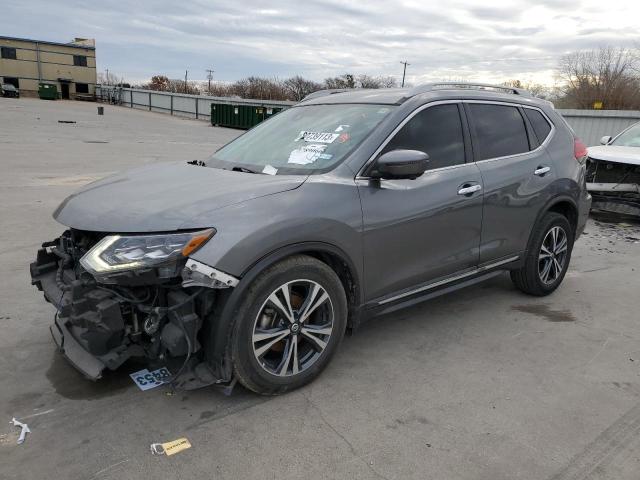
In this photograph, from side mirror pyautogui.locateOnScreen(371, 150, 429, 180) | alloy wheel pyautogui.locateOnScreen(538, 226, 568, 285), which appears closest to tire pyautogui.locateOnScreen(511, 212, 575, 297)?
alloy wheel pyautogui.locateOnScreen(538, 226, 568, 285)

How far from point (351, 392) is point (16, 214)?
5.95m

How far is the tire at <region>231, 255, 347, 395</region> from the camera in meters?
2.75

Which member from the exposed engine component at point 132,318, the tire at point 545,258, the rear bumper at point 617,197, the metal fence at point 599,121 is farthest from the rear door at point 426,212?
the metal fence at point 599,121

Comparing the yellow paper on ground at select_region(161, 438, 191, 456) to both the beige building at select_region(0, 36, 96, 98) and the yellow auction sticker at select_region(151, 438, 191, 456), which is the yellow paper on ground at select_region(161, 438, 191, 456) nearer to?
the yellow auction sticker at select_region(151, 438, 191, 456)

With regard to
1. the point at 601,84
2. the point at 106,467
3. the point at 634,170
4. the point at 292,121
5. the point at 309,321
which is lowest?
the point at 106,467

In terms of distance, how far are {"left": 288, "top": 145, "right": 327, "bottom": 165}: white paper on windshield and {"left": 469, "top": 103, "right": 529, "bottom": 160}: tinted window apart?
132 centimetres

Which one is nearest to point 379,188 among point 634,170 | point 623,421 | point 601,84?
point 623,421

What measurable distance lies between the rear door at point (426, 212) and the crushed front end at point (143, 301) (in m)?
1.08

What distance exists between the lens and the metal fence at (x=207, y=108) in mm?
18172

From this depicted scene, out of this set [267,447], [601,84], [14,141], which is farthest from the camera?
[601,84]

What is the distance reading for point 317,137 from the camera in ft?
11.9

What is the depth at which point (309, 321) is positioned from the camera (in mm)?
3135

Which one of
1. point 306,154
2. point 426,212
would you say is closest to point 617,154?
point 426,212

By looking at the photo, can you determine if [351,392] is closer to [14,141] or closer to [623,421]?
[623,421]
